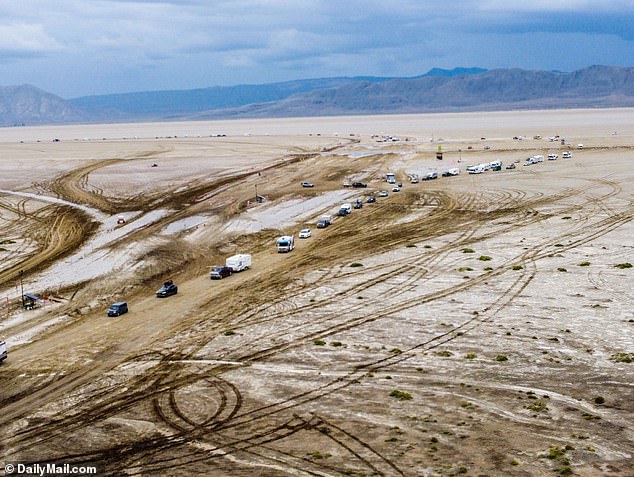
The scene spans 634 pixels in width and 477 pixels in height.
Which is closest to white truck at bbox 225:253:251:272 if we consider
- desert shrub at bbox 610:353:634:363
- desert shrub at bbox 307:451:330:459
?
desert shrub at bbox 610:353:634:363

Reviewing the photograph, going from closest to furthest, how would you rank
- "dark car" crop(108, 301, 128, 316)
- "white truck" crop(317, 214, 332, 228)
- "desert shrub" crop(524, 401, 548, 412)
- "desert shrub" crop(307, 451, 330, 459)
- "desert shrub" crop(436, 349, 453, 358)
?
"desert shrub" crop(307, 451, 330, 459) < "desert shrub" crop(524, 401, 548, 412) < "desert shrub" crop(436, 349, 453, 358) < "dark car" crop(108, 301, 128, 316) < "white truck" crop(317, 214, 332, 228)

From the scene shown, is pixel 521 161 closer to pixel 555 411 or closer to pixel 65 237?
pixel 65 237

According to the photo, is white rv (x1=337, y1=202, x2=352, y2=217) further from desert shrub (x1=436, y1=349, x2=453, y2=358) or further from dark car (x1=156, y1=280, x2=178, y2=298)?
desert shrub (x1=436, y1=349, x2=453, y2=358)

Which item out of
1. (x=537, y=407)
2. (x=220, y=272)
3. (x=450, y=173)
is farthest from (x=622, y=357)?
(x=450, y=173)

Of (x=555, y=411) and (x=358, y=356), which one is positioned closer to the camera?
(x=555, y=411)

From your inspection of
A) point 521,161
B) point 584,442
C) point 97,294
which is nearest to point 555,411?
point 584,442

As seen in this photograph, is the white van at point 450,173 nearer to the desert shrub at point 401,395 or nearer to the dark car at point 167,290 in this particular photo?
the dark car at point 167,290

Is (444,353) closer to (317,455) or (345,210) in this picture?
(317,455)
